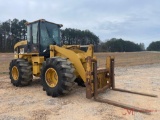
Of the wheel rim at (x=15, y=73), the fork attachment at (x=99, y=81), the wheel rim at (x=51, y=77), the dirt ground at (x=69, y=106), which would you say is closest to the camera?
the dirt ground at (x=69, y=106)

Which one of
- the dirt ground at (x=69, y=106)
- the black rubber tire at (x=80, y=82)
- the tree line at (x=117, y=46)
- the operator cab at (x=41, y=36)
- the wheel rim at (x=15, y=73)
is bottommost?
the dirt ground at (x=69, y=106)

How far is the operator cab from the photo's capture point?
9.59m

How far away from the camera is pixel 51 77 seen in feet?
27.1

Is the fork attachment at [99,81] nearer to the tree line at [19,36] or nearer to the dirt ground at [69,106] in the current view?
the dirt ground at [69,106]

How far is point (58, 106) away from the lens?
22.2 ft

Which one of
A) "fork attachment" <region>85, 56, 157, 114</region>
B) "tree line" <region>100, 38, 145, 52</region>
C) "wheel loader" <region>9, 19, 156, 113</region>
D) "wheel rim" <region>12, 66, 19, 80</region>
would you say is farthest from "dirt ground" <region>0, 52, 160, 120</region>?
"tree line" <region>100, 38, 145, 52</region>

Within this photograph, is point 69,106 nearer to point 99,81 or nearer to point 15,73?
point 99,81

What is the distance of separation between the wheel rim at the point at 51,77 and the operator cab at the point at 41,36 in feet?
5.41

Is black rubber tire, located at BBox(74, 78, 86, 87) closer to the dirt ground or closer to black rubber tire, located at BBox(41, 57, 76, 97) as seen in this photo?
the dirt ground

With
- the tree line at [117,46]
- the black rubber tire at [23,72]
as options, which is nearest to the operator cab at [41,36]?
the black rubber tire at [23,72]

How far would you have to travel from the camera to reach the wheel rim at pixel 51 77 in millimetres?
8031

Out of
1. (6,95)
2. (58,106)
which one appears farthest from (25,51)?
(58,106)

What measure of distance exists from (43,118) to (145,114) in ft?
8.21

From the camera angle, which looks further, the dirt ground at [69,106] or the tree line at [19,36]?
the tree line at [19,36]
